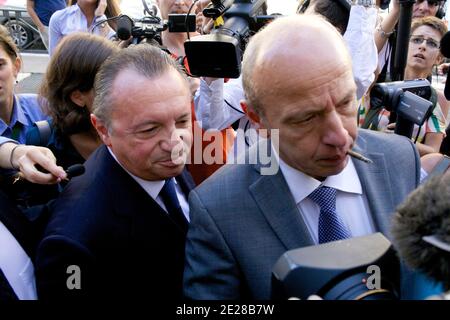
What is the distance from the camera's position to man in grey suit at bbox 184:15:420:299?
3.56 ft

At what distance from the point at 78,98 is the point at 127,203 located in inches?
23.6

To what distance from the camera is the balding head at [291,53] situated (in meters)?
1.08

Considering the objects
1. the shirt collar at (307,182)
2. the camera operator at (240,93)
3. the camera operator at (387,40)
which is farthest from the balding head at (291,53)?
the camera operator at (387,40)

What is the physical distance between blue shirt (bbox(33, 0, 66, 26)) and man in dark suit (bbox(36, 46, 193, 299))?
432 cm

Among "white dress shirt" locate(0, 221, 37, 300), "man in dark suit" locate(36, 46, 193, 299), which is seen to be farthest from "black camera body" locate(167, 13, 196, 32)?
"white dress shirt" locate(0, 221, 37, 300)

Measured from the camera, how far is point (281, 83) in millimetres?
1084

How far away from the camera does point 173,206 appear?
4.57 feet

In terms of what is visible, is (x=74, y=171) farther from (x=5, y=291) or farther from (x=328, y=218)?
(x=328, y=218)

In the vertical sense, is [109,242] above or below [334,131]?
below

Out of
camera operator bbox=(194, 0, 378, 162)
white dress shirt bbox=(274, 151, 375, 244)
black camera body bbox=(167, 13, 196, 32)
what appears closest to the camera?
white dress shirt bbox=(274, 151, 375, 244)

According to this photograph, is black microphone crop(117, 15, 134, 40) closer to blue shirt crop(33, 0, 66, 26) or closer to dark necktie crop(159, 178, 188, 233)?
dark necktie crop(159, 178, 188, 233)

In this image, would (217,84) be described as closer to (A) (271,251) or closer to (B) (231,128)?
(B) (231,128)

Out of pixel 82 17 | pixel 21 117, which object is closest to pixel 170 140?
pixel 21 117

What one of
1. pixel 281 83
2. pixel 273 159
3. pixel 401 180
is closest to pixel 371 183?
pixel 401 180
